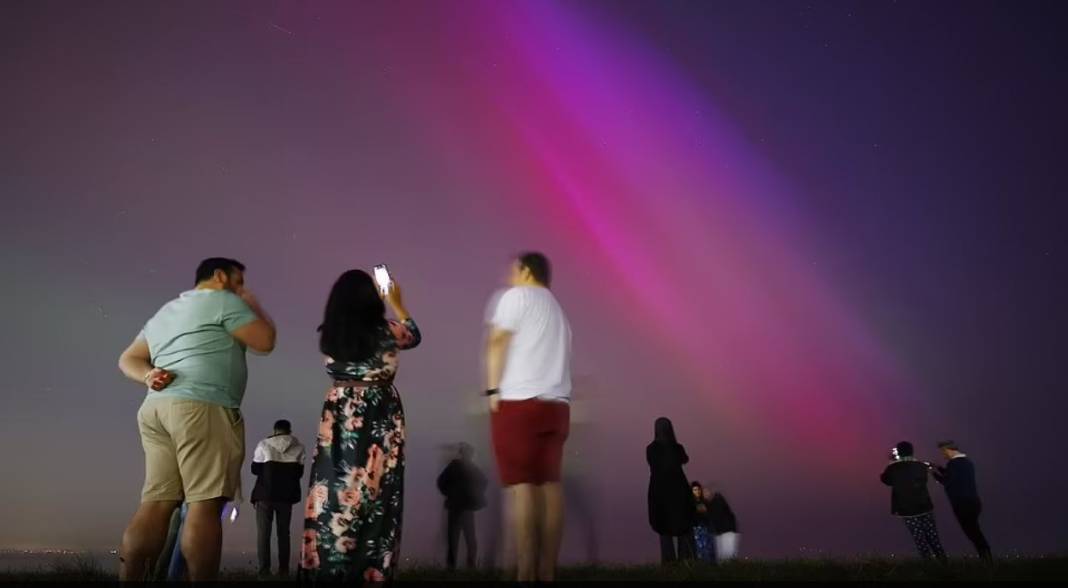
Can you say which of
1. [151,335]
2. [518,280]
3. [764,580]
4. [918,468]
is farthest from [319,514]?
[918,468]

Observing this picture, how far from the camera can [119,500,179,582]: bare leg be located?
4.98 meters

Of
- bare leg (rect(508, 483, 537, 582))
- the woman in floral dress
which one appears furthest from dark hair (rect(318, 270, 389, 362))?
bare leg (rect(508, 483, 537, 582))

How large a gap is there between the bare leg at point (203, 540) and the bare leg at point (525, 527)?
5.71ft

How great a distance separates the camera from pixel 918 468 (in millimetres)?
12312

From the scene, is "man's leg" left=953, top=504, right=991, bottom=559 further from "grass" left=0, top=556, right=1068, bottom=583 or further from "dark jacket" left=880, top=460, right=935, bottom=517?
"grass" left=0, top=556, right=1068, bottom=583

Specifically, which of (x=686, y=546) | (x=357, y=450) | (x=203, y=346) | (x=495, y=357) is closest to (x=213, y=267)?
(x=203, y=346)

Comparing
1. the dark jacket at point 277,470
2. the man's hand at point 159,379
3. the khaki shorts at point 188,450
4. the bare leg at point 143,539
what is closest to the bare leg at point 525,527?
the khaki shorts at point 188,450

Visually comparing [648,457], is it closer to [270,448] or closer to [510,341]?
[270,448]

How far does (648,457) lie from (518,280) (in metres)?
6.79

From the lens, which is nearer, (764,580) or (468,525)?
(764,580)

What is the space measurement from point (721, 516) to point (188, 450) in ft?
40.1

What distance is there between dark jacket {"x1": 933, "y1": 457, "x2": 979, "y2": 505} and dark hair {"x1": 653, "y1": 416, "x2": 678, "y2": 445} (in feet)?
13.4

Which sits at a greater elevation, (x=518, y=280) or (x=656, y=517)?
(x=518, y=280)

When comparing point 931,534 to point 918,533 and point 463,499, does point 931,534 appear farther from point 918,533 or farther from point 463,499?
point 463,499
